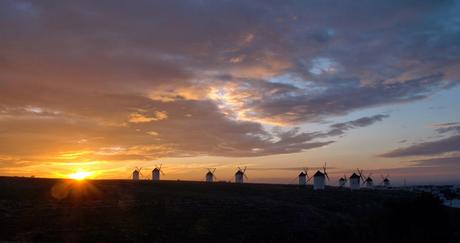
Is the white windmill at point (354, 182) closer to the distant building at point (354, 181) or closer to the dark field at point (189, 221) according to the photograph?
the distant building at point (354, 181)

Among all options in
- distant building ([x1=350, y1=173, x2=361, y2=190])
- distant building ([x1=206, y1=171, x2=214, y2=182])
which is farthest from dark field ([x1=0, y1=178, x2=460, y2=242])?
distant building ([x1=206, y1=171, x2=214, y2=182])

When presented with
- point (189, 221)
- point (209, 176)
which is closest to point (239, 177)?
point (209, 176)

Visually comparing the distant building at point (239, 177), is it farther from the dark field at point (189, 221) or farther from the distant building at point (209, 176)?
the dark field at point (189, 221)

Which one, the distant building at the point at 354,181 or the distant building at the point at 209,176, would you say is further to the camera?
the distant building at the point at 209,176

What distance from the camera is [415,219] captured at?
61656 millimetres

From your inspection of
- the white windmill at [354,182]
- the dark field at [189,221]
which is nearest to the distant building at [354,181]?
the white windmill at [354,182]

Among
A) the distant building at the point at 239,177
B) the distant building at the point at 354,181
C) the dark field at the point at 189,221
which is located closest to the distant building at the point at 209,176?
the distant building at the point at 239,177

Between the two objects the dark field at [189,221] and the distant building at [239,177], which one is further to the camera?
the distant building at [239,177]

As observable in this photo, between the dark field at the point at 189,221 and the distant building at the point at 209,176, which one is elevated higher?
the distant building at the point at 209,176

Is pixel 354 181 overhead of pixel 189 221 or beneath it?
overhead

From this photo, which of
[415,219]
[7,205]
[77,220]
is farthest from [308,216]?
[7,205]

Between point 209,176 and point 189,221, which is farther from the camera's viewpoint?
point 209,176

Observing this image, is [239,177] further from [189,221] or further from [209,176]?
[189,221]

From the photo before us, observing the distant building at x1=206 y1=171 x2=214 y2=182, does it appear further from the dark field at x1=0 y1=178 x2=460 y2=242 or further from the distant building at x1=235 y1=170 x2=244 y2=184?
the dark field at x1=0 y1=178 x2=460 y2=242
